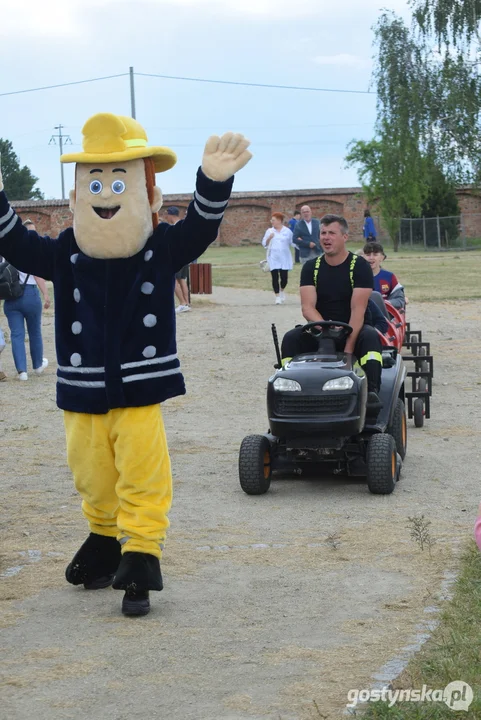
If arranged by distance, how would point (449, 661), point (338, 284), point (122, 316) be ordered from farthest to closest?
point (338, 284)
point (122, 316)
point (449, 661)

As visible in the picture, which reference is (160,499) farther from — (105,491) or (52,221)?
(52,221)

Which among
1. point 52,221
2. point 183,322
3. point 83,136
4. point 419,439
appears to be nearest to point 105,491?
point 83,136

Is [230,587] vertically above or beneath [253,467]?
beneath

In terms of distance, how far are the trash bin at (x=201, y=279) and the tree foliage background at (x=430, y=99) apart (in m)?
18.4

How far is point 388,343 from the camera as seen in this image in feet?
31.2

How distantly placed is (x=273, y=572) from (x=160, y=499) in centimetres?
78

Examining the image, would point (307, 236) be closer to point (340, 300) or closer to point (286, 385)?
point (340, 300)

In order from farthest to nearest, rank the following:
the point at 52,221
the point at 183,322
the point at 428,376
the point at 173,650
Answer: the point at 52,221
the point at 183,322
the point at 428,376
the point at 173,650

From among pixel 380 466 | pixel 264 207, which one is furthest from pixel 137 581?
pixel 264 207

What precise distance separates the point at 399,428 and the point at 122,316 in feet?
10.8

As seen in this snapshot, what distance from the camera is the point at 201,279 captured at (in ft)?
71.8

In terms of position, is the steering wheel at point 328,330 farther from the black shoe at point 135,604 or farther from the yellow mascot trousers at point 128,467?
the black shoe at point 135,604

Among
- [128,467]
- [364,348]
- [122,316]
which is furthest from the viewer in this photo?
[364,348]

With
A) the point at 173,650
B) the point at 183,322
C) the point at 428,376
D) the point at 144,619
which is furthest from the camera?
the point at 183,322
